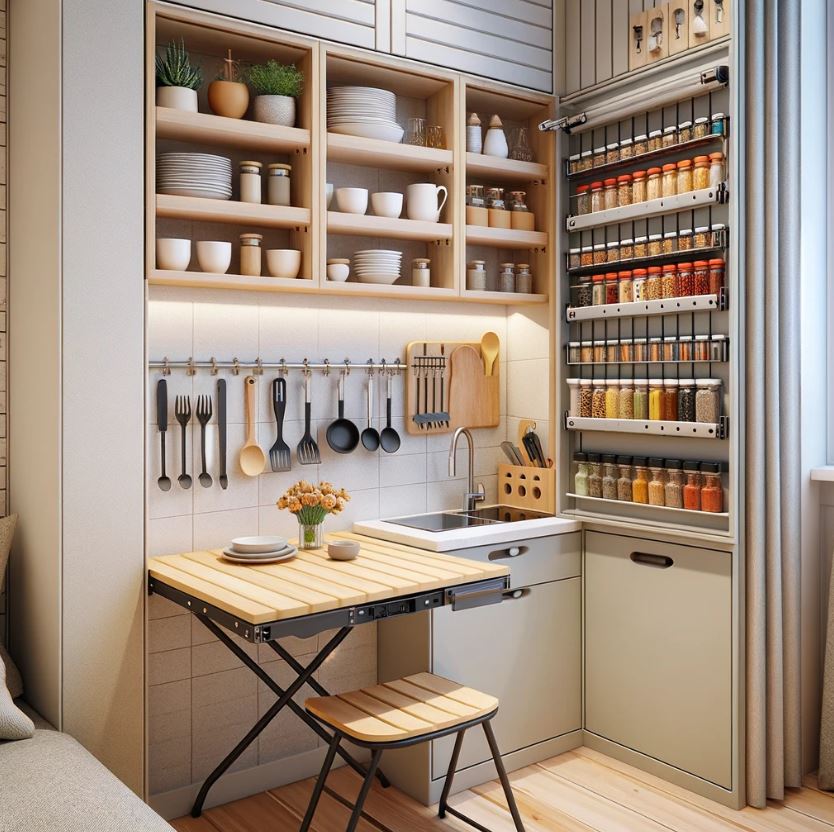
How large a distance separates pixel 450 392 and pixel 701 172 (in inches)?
49.6

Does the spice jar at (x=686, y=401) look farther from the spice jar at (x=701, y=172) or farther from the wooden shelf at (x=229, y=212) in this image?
the wooden shelf at (x=229, y=212)

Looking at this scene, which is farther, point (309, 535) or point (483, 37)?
point (483, 37)

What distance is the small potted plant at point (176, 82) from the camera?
2.74 m

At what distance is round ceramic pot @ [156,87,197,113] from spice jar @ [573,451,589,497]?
189 cm

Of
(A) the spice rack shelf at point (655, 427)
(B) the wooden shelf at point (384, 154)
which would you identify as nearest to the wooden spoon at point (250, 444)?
(B) the wooden shelf at point (384, 154)

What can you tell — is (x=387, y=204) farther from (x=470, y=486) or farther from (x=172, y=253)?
(x=470, y=486)

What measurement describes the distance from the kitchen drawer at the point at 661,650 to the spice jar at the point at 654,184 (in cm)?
123

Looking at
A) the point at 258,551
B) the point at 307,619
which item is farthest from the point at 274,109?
the point at 307,619

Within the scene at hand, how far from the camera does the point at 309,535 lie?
2979 mm

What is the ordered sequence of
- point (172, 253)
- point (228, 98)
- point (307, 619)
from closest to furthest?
point (307, 619) → point (172, 253) → point (228, 98)

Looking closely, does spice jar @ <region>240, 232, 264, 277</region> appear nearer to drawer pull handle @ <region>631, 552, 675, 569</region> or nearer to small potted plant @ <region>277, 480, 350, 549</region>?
small potted plant @ <region>277, 480, 350, 549</region>

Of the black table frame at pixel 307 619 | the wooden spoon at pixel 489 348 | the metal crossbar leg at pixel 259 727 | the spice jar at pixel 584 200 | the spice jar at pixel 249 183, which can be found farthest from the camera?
the wooden spoon at pixel 489 348

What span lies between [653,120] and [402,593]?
1932 millimetres

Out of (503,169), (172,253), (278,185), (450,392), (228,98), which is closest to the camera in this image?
(172,253)
